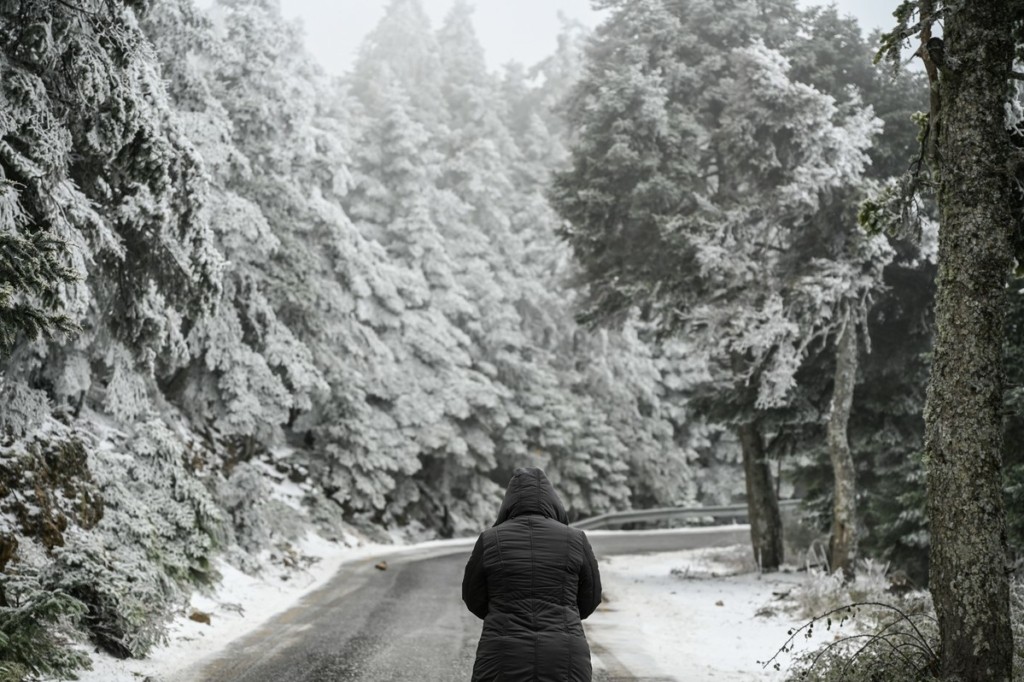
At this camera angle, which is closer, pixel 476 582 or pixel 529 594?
pixel 529 594

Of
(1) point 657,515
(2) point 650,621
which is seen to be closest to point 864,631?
(2) point 650,621

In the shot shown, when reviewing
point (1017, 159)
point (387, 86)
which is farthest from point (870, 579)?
point (387, 86)

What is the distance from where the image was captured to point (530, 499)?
14.4 ft

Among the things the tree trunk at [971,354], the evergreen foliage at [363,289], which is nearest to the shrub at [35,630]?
the evergreen foliage at [363,289]

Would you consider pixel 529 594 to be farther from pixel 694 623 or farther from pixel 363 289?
pixel 363 289

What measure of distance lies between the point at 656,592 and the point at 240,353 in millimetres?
8855

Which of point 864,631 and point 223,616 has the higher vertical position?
point 223,616

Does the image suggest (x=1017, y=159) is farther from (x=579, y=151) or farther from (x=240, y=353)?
(x=240, y=353)

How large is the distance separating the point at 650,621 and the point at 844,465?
4.05 meters

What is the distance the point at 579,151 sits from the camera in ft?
54.4

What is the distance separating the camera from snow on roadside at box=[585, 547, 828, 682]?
845 centimetres

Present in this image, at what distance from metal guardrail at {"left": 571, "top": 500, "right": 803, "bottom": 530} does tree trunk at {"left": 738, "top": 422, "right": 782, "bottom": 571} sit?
51.6 ft

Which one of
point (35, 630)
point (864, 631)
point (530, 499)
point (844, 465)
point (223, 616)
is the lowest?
point (864, 631)

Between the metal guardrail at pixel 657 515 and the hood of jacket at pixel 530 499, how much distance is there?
90.6 ft
